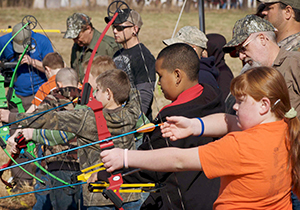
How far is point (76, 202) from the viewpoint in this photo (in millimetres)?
3203

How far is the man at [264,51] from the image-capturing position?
208 centimetres

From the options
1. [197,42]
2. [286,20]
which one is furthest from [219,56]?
[286,20]

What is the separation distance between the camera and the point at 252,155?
134 cm

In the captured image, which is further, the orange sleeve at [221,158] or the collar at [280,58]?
the collar at [280,58]

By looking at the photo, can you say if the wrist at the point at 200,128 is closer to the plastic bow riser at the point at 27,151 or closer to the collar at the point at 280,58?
the collar at the point at 280,58

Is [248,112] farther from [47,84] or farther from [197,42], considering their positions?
[47,84]

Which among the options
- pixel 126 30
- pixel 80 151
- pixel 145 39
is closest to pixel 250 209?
pixel 80 151

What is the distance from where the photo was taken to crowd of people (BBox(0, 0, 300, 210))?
1.38 metres

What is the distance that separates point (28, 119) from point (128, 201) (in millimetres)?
814

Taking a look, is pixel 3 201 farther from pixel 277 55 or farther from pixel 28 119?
pixel 277 55

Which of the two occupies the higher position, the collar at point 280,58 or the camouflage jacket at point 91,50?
the collar at point 280,58

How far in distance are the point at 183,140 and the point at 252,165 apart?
1.62 feet

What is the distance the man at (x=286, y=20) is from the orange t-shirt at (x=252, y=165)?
126 centimetres

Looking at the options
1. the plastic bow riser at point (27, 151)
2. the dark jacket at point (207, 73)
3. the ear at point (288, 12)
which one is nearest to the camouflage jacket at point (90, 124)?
the plastic bow riser at point (27, 151)
